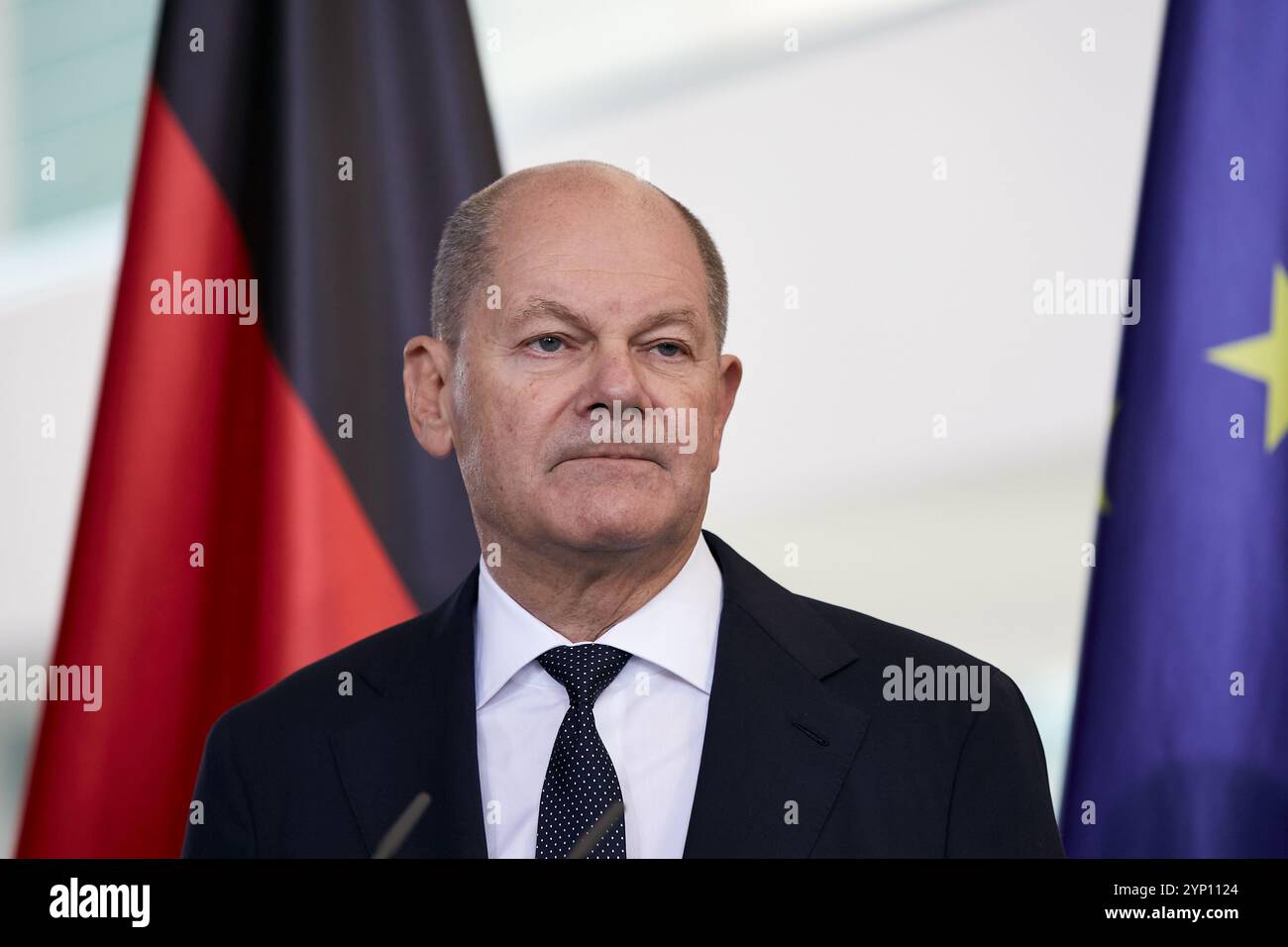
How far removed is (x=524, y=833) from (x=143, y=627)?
3.58 feet

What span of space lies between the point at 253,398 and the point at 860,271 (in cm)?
112

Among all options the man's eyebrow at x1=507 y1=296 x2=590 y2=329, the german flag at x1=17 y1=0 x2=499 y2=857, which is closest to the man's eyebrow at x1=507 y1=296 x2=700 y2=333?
the man's eyebrow at x1=507 y1=296 x2=590 y2=329

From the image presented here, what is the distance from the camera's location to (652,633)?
1.83 meters

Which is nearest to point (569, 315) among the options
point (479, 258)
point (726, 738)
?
point (479, 258)

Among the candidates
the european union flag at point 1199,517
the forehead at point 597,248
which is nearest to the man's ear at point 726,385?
the forehead at point 597,248

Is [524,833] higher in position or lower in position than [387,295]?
lower

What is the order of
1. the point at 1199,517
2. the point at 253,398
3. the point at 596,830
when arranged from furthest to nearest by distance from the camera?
the point at 253,398 < the point at 1199,517 < the point at 596,830

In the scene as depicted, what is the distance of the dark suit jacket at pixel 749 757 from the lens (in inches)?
66.7

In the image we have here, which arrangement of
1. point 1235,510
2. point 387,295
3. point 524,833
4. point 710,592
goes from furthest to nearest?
point 387,295 < point 1235,510 < point 710,592 < point 524,833

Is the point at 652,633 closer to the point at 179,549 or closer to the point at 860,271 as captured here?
the point at 860,271

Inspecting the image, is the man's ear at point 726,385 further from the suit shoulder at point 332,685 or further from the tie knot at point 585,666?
the suit shoulder at point 332,685
